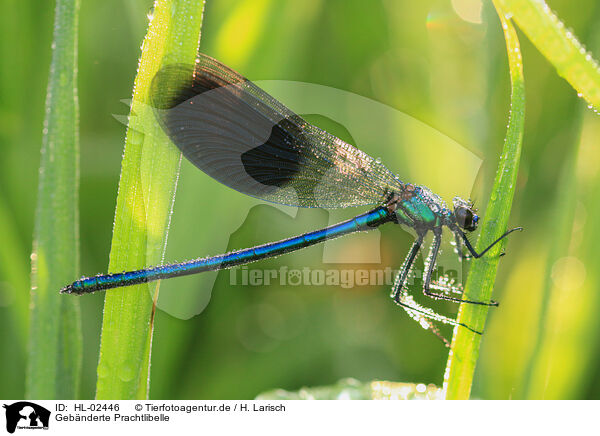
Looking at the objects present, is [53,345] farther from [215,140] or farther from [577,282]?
[577,282]

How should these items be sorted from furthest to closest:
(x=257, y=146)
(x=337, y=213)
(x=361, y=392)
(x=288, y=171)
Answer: (x=337, y=213), (x=288, y=171), (x=257, y=146), (x=361, y=392)

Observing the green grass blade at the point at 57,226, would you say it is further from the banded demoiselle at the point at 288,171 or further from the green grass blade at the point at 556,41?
the green grass blade at the point at 556,41

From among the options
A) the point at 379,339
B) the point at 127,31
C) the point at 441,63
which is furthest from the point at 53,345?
the point at 441,63

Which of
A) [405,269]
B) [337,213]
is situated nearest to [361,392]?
[405,269]

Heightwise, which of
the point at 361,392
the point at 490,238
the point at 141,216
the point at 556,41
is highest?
the point at 556,41

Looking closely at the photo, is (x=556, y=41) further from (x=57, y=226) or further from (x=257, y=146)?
(x=57, y=226)
